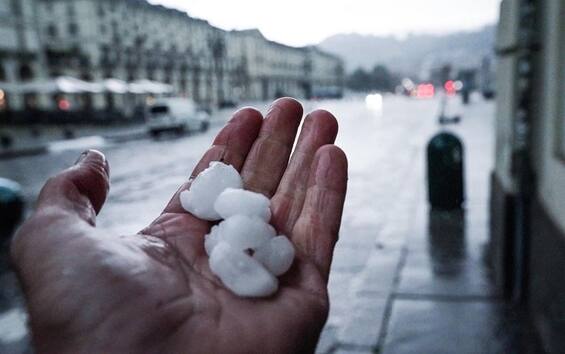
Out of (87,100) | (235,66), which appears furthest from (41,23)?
(235,66)

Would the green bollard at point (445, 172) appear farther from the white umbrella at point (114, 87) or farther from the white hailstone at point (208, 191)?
the white umbrella at point (114, 87)

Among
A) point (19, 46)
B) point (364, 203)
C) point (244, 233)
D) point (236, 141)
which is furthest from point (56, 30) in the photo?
point (244, 233)

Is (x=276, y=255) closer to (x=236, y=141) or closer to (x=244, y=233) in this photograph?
(x=244, y=233)

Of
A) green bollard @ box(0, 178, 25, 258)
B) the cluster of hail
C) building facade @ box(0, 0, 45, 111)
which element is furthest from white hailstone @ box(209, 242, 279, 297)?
building facade @ box(0, 0, 45, 111)

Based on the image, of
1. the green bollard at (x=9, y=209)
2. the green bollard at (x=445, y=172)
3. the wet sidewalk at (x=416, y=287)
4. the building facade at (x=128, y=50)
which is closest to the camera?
the wet sidewalk at (x=416, y=287)

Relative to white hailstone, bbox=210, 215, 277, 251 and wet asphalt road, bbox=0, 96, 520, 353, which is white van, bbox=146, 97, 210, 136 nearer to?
wet asphalt road, bbox=0, 96, 520, 353

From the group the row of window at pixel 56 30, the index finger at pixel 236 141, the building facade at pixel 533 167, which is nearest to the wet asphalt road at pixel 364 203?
the building facade at pixel 533 167

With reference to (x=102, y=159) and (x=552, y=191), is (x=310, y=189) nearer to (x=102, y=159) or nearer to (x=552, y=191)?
(x=102, y=159)
